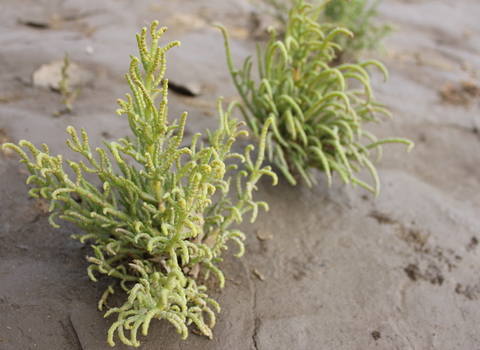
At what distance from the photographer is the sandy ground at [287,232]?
1905 mm

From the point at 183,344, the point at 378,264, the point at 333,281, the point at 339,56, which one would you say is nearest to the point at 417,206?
the point at 378,264

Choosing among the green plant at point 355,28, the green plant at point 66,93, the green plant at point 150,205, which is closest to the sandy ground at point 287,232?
the green plant at point 66,93

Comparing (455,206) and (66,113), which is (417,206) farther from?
(66,113)

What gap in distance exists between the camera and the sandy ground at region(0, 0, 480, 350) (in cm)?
191

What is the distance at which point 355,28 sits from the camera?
14.4 feet

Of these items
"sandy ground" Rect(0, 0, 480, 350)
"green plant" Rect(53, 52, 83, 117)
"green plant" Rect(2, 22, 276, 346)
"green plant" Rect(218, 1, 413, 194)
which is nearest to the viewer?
"green plant" Rect(2, 22, 276, 346)

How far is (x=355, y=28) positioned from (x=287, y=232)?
9.29 ft

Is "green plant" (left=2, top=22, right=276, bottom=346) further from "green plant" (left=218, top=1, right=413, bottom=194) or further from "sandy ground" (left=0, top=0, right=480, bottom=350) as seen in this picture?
"green plant" (left=218, top=1, right=413, bottom=194)

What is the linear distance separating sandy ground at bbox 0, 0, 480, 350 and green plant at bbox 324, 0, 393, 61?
1.37ft

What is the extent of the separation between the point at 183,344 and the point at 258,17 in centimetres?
440

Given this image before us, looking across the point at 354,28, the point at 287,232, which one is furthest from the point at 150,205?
the point at 354,28

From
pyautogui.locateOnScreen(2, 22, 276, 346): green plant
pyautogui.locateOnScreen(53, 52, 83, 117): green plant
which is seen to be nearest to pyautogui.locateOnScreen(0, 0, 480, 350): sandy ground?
pyautogui.locateOnScreen(53, 52, 83, 117): green plant

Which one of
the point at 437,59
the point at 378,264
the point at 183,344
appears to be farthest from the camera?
the point at 437,59

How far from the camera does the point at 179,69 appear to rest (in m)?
3.70
